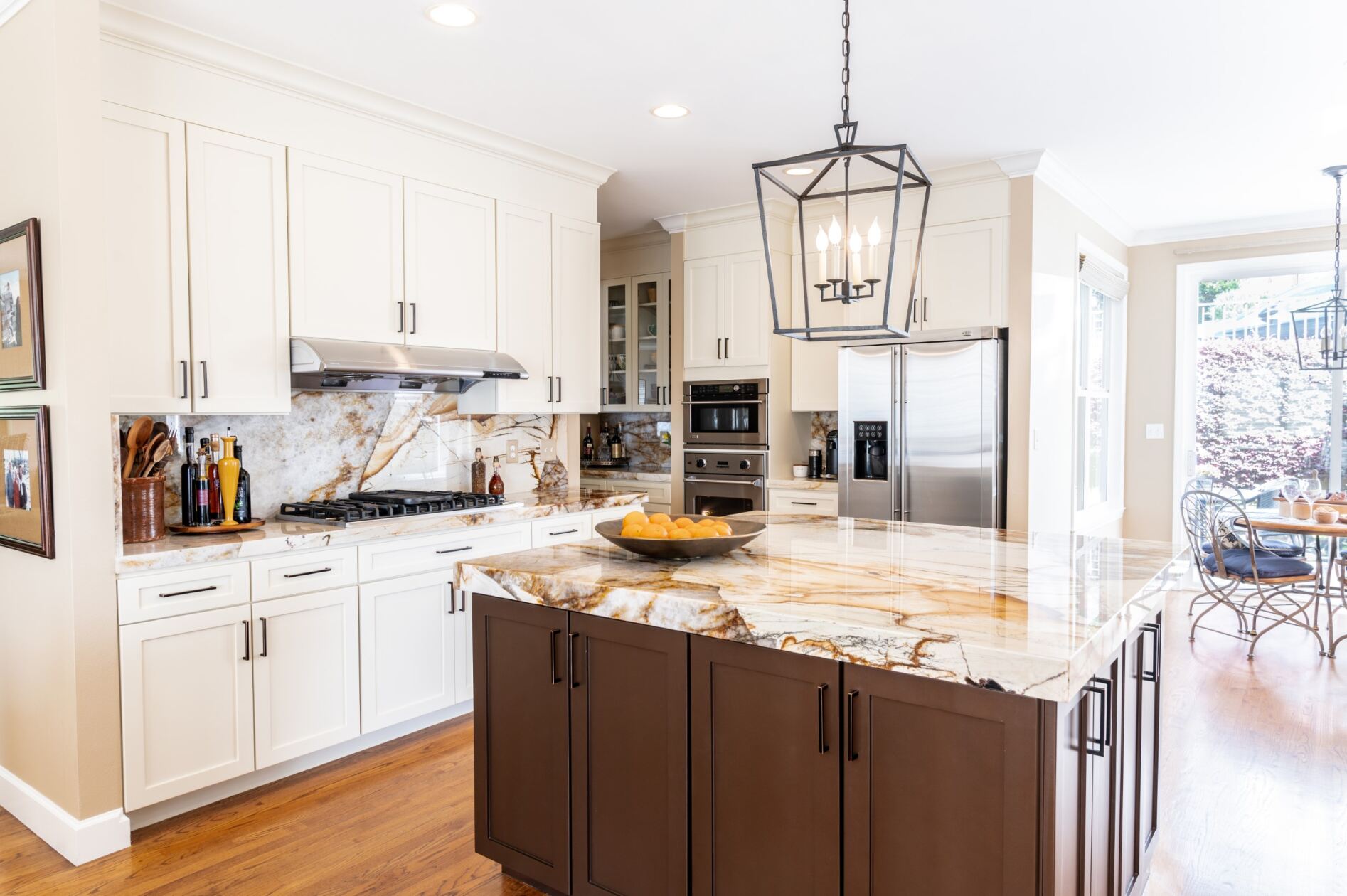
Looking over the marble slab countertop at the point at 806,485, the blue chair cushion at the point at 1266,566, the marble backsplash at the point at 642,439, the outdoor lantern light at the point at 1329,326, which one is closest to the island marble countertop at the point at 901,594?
the marble slab countertop at the point at 806,485

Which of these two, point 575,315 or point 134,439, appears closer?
point 134,439

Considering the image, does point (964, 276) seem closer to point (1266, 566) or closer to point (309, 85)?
point (1266, 566)

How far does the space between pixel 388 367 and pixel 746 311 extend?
2588 mm

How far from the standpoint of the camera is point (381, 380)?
369 centimetres

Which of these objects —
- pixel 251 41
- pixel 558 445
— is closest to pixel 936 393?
pixel 558 445

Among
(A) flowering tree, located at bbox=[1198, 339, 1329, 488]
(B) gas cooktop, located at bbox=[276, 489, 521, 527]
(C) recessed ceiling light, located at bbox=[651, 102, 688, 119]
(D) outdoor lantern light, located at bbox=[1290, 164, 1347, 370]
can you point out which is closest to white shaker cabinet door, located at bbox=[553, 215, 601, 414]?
(B) gas cooktop, located at bbox=[276, 489, 521, 527]

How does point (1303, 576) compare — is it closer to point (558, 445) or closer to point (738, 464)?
point (738, 464)

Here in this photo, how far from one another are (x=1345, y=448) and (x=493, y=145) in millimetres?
6018

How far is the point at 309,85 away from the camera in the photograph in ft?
10.8

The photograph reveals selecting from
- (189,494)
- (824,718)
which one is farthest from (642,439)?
(824,718)

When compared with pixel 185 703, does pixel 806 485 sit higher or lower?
higher

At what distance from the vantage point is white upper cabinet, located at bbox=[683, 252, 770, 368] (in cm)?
533

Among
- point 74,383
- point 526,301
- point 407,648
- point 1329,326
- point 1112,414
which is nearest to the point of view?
point 74,383

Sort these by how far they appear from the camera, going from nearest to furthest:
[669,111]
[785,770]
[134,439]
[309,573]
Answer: [785,770]
[134,439]
[309,573]
[669,111]
